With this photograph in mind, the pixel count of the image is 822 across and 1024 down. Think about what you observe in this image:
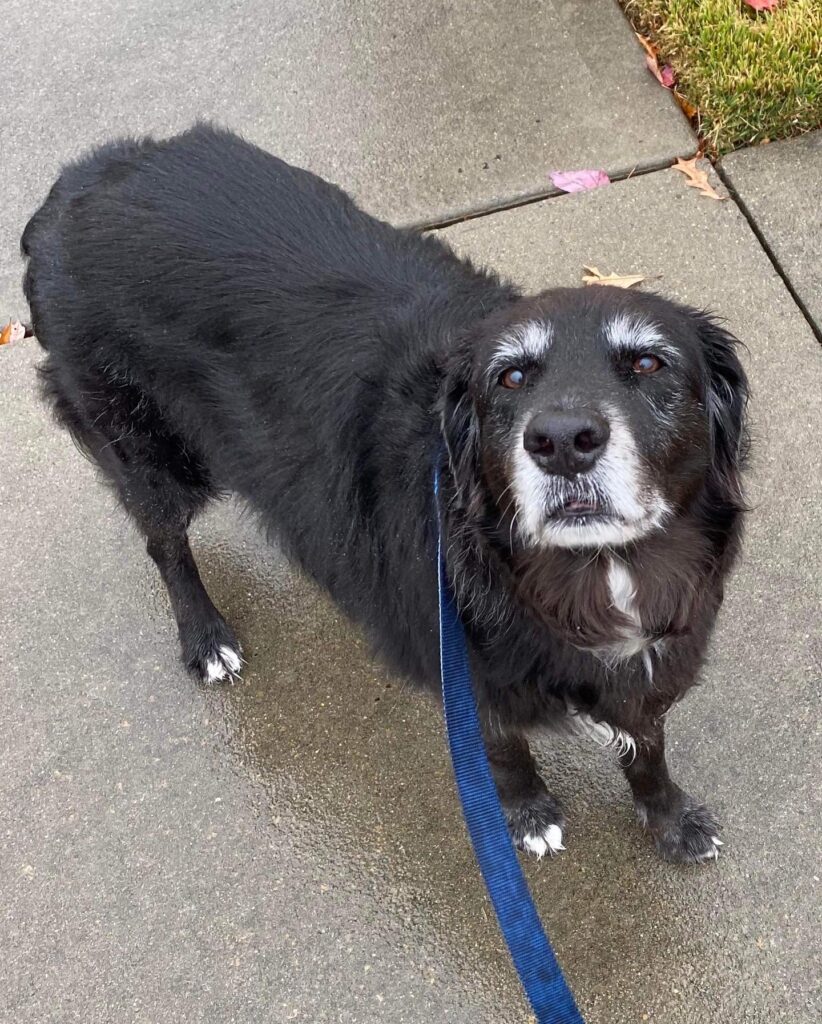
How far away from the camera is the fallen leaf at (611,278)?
3938 mm

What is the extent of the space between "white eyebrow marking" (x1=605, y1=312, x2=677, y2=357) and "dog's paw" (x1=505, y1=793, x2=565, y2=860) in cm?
148

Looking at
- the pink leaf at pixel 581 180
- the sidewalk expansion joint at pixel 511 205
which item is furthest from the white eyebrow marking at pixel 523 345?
the pink leaf at pixel 581 180

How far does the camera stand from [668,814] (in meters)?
2.80

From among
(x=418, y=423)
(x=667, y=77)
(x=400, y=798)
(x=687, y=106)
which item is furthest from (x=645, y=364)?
(x=667, y=77)

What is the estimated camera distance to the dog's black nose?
1.86 metres

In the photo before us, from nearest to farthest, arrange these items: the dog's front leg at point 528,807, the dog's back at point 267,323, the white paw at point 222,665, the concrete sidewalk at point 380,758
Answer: the dog's back at point 267,323 → the concrete sidewalk at point 380,758 → the dog's front leg at point 528,807 → the white paw at point 222,665

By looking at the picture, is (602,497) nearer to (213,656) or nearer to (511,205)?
(213,656)

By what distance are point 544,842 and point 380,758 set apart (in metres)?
0.58

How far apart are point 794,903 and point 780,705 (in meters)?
0.58

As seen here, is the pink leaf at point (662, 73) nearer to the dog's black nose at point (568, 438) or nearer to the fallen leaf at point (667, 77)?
the fallen leaf at point (667, 77)

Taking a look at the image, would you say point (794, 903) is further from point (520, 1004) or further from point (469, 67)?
point (469, 67)

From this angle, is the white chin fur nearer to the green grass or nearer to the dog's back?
the dog's back

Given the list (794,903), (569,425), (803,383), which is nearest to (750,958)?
(794,903)

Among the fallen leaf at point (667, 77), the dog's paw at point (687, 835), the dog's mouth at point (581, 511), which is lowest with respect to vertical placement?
the dog's paw at point (687, 835)
